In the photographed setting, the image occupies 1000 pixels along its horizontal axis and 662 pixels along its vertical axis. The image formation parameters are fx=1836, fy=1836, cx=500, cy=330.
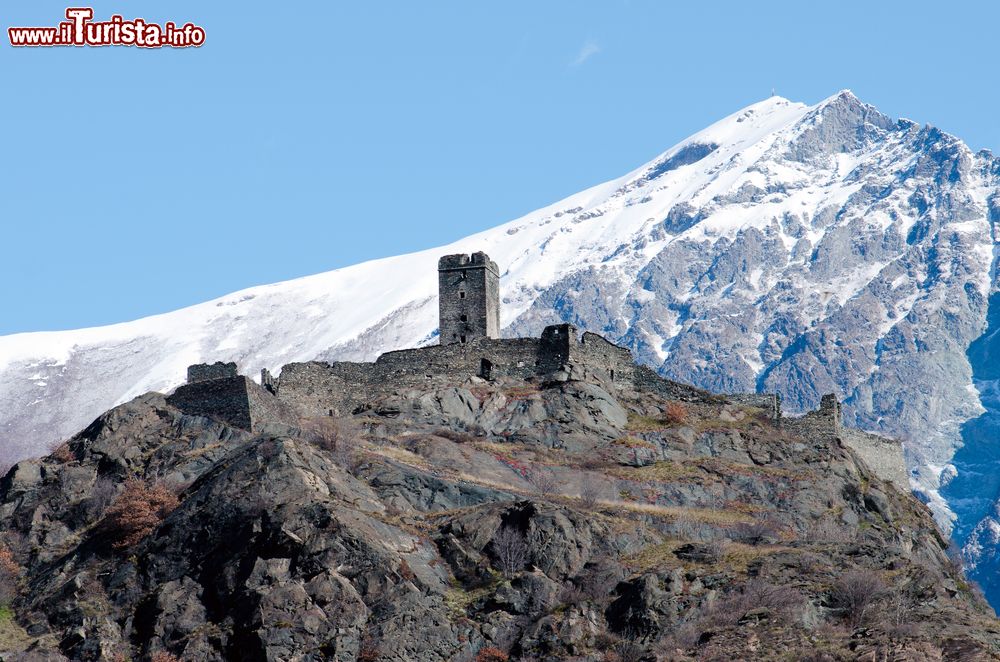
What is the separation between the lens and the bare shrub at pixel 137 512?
89.9 metres

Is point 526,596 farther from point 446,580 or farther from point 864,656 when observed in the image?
point 864,656

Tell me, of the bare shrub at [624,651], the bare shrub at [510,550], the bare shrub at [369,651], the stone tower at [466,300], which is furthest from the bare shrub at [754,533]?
the stone tower at [466,300]

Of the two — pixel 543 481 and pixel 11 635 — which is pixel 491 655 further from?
pixel 11 635

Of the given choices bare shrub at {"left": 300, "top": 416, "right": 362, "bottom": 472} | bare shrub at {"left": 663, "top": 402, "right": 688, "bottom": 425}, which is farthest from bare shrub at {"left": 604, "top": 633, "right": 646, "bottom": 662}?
bare shrub at {"left": 663, "top": 402, "right": 688, "bottom": 425}

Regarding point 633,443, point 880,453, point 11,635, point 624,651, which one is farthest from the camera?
point 880,453

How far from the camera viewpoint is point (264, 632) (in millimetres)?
80500

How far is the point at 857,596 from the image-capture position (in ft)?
274

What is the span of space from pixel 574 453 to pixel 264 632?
3187 centimetres

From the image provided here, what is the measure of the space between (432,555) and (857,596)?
65.9 feet

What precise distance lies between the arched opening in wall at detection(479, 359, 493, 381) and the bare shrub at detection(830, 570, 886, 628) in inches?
1406

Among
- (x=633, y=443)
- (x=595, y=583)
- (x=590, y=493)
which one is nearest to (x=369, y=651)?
(x=595, y=583)

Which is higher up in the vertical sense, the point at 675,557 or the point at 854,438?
the point at 854,438

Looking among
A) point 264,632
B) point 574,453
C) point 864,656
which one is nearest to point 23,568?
point 264,632

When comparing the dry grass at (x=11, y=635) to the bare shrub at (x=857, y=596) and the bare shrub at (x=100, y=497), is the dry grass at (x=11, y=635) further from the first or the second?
the bare shrub at (x=857, y=596)
